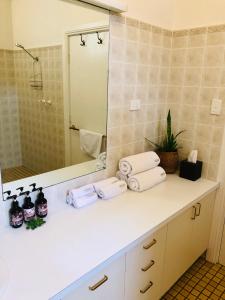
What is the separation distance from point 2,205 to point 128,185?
850mm

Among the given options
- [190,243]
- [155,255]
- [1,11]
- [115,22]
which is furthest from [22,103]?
[190,243]

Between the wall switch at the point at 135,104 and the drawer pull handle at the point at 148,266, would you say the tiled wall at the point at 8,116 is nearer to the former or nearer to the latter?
the wall switch at the point at 135,104

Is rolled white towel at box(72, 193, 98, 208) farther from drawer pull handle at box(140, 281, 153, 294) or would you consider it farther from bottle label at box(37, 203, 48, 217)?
drawer pull handle at box(140, 281, 153, 294)

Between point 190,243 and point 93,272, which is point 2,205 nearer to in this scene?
point 93,272

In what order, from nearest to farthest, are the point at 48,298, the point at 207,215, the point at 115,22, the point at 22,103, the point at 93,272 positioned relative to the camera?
the point at 48,298 < the point at 93,272 < the point at 22,103 < the point at 115,22 < the point at 207,215

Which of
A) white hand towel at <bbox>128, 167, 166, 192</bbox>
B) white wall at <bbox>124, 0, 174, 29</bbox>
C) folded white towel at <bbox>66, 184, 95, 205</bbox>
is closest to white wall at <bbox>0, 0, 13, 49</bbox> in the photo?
white wall at <bbox>124, 0, 174, 29</bbox>

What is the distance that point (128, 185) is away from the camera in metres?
1.80

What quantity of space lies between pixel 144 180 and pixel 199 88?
2.78 feet

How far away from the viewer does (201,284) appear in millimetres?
1907

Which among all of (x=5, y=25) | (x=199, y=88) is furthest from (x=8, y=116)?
(x=199, y=88)

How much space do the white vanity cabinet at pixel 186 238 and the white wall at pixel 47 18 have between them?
1323mm

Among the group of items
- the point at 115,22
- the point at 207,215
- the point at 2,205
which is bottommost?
the point at 207,215

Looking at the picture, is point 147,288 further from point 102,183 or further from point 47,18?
point 47,18

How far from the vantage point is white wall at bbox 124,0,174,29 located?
1.68m
